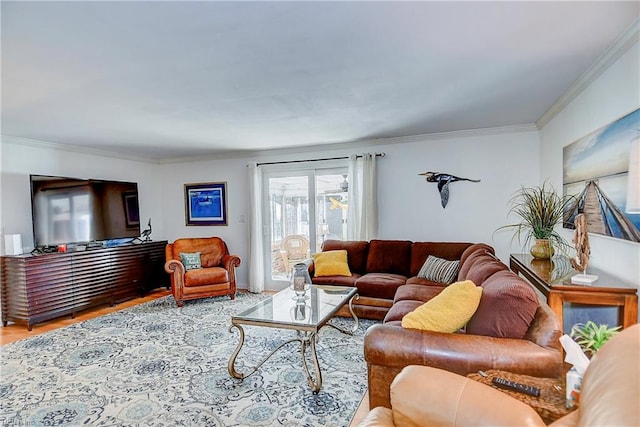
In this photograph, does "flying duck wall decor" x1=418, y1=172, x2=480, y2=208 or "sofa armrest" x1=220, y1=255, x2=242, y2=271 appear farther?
"sofa armrest" x1=220, y1=255, x2=242, y2=271

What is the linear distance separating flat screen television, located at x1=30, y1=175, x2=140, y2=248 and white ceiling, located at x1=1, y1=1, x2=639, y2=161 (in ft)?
2.82

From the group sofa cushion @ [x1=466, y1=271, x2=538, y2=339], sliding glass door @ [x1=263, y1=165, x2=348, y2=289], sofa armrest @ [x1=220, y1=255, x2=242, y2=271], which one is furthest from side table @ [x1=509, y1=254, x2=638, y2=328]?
sofa armrest @ [x1=220, y1=255, x2=242, y2=271]

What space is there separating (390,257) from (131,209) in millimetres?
4163

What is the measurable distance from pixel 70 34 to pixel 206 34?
733 millimetres

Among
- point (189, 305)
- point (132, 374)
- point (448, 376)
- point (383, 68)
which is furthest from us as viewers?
point (189, 305)

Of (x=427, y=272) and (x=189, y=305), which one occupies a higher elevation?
(x=427, y=272)

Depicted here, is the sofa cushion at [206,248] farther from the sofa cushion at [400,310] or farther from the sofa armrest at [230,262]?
the sofa cushion at [400,310]

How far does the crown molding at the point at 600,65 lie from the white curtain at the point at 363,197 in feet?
7.12

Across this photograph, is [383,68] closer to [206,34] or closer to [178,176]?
[206,34]

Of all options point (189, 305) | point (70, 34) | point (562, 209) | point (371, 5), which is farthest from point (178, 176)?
point (562, 209)

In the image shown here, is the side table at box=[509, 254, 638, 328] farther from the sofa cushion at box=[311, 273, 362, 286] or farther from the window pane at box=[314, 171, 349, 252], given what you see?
the window pane at box=[314, 171, 349, 252]

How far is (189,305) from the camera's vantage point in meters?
4.66

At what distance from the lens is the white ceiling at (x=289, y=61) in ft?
5.41

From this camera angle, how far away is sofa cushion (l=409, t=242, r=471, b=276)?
4.04m
